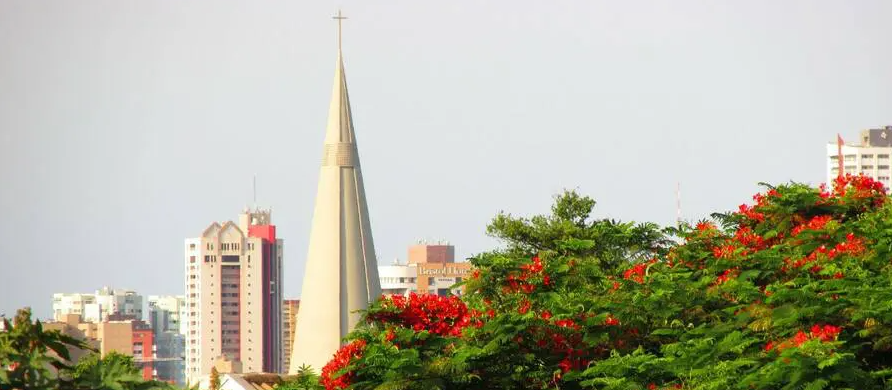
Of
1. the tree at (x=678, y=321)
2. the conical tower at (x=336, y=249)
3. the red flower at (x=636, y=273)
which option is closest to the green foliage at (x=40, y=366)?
the tree at (x=678, y=321)

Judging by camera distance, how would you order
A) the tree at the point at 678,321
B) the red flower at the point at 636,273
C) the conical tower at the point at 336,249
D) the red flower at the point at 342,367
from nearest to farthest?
1. the tree at the point at 678,321
2. the red flower at the point at 342,367
3. the red flower at the point at 636,273
4. the conical tower at the point at 336,249

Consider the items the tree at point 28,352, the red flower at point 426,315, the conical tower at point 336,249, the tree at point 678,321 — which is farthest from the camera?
the conical tower at point 336,249

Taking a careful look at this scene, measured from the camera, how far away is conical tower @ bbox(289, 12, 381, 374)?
475 feet

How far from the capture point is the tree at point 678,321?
999 inches

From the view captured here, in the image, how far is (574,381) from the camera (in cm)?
2808

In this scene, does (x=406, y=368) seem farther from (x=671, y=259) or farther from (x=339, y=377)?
(x=671, y=259)

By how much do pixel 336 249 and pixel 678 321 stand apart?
396ft

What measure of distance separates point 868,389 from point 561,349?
505 cm

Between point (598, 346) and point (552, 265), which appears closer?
point (598, 346)

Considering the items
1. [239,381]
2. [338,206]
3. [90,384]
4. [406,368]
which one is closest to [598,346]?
[406,368]

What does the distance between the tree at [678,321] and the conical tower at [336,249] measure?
110604 mm

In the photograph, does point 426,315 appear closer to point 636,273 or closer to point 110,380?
point 636,273

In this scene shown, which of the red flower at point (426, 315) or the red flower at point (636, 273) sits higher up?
the red flower at point (636, 273)

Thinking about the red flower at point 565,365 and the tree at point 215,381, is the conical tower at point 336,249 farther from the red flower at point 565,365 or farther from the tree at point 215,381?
the red flower at point 565,365
